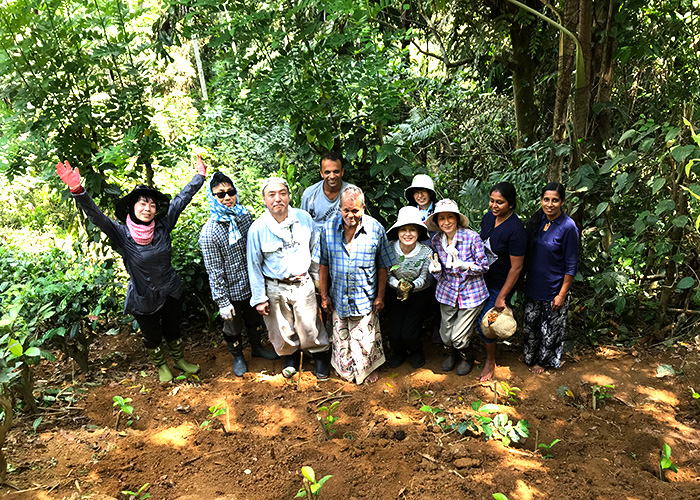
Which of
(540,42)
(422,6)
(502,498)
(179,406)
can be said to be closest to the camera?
(502,498)

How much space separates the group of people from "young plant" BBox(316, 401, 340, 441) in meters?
0.40

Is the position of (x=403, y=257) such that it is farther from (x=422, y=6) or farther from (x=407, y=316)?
(x=422, y=6)

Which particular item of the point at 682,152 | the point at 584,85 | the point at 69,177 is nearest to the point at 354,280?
the point at 69,177

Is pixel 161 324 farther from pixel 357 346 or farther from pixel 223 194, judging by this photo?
pixel 357 346

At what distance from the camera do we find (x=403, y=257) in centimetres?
350

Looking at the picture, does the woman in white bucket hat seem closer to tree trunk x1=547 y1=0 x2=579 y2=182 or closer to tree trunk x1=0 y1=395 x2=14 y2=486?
tree trunk x1=547 y1=0 x2=579 y2=182

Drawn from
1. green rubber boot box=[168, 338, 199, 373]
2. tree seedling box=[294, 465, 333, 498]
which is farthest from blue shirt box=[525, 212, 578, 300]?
green rubber boot box=[168, 338, 199, 373]

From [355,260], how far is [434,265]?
62cm

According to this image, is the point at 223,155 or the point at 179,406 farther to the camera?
the point at 223,155

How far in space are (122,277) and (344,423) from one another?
2491 mm

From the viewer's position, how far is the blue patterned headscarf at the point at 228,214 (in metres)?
3.47

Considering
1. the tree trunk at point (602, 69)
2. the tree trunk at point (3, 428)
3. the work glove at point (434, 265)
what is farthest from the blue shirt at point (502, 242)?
the tree trunk at point (3, 428)

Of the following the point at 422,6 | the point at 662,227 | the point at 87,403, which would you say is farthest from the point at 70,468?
the point at 422,6

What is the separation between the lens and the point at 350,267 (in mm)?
3408
